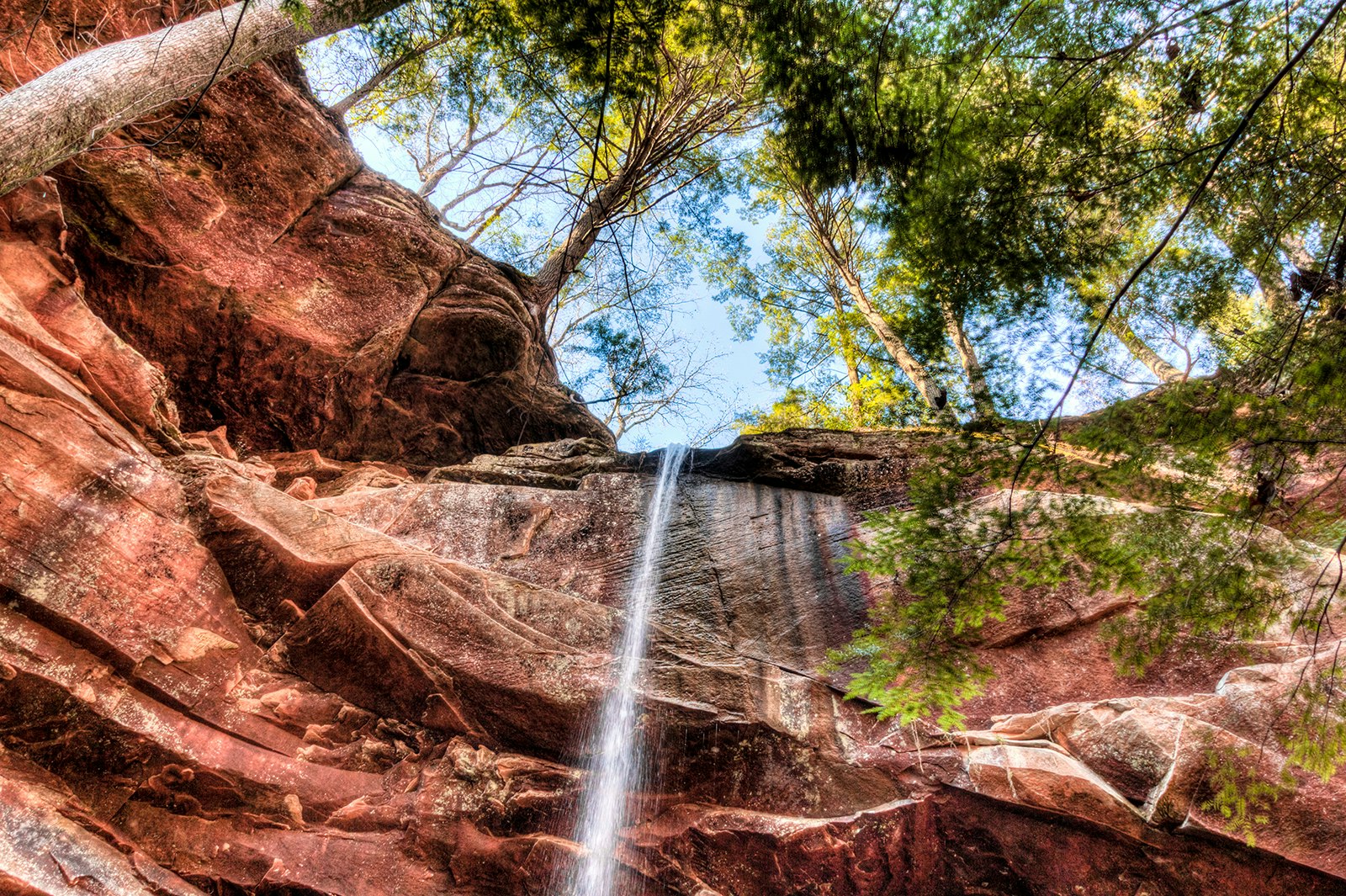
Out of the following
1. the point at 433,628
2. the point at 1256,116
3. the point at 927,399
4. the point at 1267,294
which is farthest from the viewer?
the point at 927,399

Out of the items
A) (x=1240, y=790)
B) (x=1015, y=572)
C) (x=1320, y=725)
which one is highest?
(x=1015, y=572)

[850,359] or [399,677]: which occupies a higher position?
[850,359]

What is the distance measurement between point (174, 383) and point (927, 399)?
37.1ft

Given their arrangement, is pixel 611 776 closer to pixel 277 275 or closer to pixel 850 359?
pixel 277 275

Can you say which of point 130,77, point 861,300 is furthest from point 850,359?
point 130,77

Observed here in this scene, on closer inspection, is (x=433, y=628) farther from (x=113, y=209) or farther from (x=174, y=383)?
(x=113, y=209)

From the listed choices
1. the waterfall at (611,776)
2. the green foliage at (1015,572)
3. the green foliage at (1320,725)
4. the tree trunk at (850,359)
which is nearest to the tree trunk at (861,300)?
the tree trunk at (850,359)

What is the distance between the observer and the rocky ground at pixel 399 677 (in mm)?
4496

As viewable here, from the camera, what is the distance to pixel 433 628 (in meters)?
5.61

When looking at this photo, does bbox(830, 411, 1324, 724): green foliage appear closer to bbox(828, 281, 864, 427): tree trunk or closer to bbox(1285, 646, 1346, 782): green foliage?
bbox(1285, 646, 1346, 782): green foliage

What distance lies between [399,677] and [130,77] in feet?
18.1

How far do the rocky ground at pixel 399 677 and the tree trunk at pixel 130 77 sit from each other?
156cm

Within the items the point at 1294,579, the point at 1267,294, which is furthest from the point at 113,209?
the point at 1267,294

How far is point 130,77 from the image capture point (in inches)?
201
